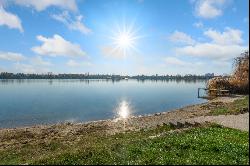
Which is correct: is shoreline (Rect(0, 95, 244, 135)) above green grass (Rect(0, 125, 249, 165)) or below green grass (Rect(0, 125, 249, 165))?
below

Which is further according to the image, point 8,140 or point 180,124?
point 8,140

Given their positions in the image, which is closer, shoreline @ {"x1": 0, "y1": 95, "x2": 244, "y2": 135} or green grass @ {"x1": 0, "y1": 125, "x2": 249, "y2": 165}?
green grass @ {"x1": 0, "y1": 125, "x2": 249, "y2": 165}

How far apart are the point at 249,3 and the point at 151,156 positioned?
864 cm

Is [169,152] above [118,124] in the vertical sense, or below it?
above

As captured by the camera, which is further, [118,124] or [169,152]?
[118,124]

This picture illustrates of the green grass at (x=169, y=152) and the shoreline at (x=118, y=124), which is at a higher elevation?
the green grass at (x=169, y=152)

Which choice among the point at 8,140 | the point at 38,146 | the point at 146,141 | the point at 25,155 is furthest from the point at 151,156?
the point at 8,140

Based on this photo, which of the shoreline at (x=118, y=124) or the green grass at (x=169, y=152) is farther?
the shoreline at (x=118, y=124)

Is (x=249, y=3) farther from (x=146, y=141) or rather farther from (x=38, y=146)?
(x=38, y=146)

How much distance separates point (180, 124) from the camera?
32625mm

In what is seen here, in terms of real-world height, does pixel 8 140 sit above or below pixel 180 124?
below

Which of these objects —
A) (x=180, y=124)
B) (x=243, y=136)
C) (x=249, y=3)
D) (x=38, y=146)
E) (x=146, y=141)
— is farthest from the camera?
(x=180, y=124)

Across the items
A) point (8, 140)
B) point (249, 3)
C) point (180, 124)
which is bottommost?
point (8, 140)

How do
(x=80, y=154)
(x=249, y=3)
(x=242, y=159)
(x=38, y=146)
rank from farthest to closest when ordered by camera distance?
(x=38, y=146) < (x=80, y=154) < (x=242, y=159) < (x=249, y=3)
